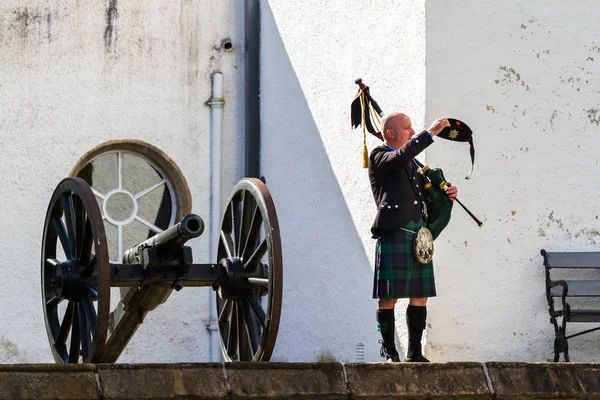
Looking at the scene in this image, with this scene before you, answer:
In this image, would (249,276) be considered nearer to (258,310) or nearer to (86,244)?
(258,310)

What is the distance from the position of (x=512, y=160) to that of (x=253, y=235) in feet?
7.64

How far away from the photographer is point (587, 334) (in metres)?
8.63

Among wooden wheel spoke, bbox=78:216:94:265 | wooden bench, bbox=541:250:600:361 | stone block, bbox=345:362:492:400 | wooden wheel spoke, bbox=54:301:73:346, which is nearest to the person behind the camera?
stone block, bbox=345:362:492:400

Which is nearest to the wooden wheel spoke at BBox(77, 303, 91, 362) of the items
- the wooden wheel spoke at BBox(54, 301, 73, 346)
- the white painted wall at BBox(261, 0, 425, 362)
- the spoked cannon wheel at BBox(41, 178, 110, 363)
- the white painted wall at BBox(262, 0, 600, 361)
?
the spoked cannon wheel at BBox(41, 178, 110, 363)

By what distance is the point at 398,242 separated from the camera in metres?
7.32

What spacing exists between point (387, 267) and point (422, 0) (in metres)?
2.18

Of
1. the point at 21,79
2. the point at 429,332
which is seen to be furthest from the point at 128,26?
the point at 429,332

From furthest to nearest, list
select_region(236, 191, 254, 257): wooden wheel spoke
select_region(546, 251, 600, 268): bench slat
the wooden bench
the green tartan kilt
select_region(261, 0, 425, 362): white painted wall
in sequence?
select_region(261, 0, 425, 362): white painted wall, select_region(546, 251, 600, 268): bench slat, the wooden bench, the green tartan kilt, select_region(236, 191, 254, 257): wooden wheel spoke

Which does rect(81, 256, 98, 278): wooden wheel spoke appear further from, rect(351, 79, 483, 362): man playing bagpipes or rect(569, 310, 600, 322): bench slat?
rect(569, 310, 600, 322): bench slat

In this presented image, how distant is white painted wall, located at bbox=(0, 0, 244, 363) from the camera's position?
10219 millimetres

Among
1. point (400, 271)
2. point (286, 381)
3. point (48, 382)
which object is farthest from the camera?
point (400, 271)

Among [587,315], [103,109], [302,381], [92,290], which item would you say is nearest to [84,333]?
[92,290]

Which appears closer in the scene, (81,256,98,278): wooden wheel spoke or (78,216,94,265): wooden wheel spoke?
(78,216,94,265): wooden wheel spoke

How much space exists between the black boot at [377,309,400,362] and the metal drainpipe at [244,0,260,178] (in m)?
3.68
